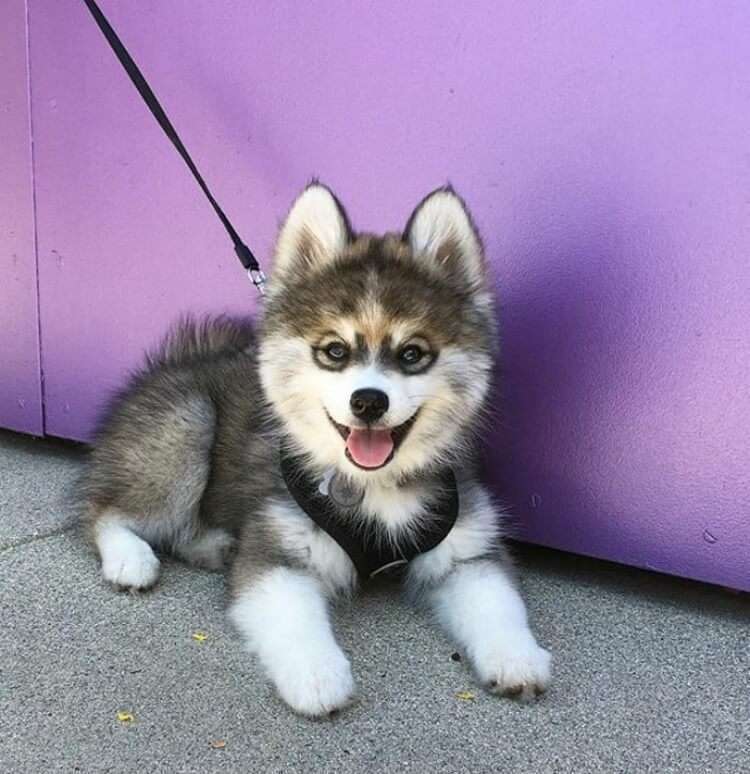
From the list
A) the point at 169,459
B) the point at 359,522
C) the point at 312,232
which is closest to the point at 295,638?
the point at 359,522

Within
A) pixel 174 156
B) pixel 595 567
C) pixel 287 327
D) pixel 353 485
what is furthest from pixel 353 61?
pixel 595 567

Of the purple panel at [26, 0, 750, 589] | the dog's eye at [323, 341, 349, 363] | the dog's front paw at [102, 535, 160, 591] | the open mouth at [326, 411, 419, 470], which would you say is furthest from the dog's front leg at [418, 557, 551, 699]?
the dog's front paw at [102, 535, 160, 591]

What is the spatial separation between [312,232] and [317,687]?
47.3 inches

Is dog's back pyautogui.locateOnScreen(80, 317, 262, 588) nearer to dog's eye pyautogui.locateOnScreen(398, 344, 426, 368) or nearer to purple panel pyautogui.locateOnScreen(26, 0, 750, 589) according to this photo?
purple panel pyautogui.locateOnScreen(26, 0, 750, 589)

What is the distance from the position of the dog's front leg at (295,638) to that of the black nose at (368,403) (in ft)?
1.68

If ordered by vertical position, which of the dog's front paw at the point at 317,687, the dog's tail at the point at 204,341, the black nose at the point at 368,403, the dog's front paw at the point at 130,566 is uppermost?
the black nose at the point at 368,403

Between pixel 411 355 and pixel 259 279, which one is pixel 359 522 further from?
pixel 259 279

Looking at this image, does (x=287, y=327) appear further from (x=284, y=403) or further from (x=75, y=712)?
(x=75, y=712)

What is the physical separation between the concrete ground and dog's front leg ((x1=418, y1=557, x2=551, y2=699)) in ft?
0.16

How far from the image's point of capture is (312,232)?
239cm

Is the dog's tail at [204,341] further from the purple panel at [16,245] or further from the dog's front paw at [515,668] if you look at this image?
the dog's front paw at [515,668]

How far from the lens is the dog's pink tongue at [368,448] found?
7.06 feet

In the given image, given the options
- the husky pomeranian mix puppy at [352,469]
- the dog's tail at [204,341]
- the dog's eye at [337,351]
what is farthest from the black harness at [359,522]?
the dog's tail at [204,341]

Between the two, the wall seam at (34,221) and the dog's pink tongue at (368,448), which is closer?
the dog's pink tongue at (368,448)
